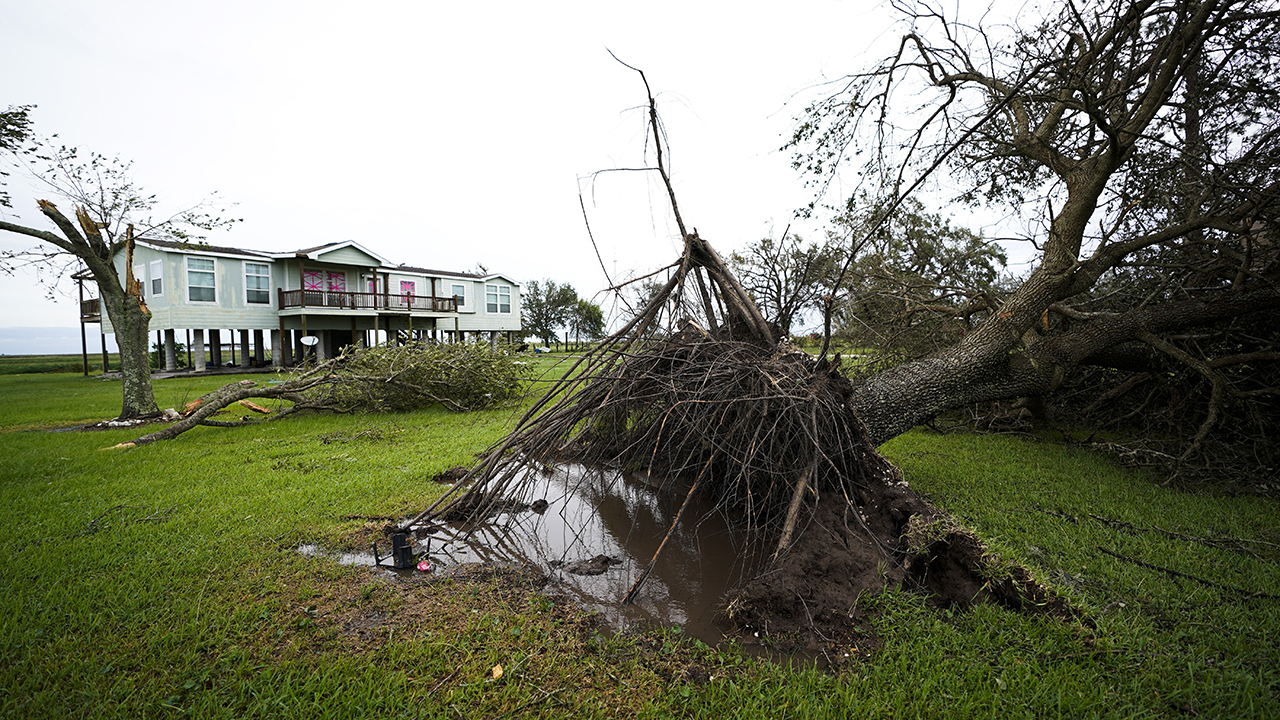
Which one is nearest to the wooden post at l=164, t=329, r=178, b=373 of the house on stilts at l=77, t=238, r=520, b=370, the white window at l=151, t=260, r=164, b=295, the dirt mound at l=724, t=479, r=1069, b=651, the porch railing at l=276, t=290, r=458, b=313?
the house on stilts at l=77, t=238, r=520, b=370

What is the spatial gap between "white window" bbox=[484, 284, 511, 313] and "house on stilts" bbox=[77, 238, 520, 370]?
3.17 metres

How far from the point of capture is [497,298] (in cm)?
3127

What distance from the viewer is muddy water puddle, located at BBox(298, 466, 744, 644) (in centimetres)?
307

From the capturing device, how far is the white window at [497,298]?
30656 mm

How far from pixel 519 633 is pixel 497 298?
30.0 metres

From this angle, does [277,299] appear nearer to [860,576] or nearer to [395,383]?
[395,383]

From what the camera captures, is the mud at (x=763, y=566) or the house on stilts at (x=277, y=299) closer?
the mud at (x=763, y=566)

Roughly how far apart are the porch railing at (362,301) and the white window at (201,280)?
2172mm

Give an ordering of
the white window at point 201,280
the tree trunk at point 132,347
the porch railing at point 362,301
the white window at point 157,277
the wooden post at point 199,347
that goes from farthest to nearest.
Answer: the porch railing at point 362,301
the wooden post at point 199,347
the white window at point 201,280
the white window at point 157,277
the tree trunk at point 132,347

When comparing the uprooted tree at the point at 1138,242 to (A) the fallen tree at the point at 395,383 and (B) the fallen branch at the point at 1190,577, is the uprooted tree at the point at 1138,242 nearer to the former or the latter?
(B) the fallen branch at the point at 1190,577

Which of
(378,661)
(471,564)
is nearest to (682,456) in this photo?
(471,564)

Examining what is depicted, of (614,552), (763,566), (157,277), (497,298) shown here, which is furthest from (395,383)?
(497,298)

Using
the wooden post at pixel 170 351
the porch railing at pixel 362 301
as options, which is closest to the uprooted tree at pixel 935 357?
the porch railing at pixel 362 301

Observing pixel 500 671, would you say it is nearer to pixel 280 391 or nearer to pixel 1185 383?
pixel 1185 383
